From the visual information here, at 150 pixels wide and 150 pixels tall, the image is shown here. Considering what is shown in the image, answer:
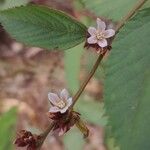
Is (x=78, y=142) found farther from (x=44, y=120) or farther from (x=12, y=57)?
(x=12, y=57)

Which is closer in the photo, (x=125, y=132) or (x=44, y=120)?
(x=125, y=132)

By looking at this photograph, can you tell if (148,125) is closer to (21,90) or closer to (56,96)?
(56,96)

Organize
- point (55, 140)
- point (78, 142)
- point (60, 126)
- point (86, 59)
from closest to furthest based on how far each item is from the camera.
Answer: point (60, 126) → point (86, 59) → point (78, 142) → point (55, 140)

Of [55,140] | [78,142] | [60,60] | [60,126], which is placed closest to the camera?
[60,126]

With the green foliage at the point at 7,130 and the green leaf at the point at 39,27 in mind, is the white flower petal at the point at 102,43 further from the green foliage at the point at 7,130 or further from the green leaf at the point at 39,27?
the green foliage at the point at 7,130

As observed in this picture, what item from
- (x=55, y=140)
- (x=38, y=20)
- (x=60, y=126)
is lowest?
(x=60, y=126)

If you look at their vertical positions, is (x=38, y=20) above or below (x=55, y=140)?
below

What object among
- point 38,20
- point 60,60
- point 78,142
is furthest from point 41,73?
point 38,20
